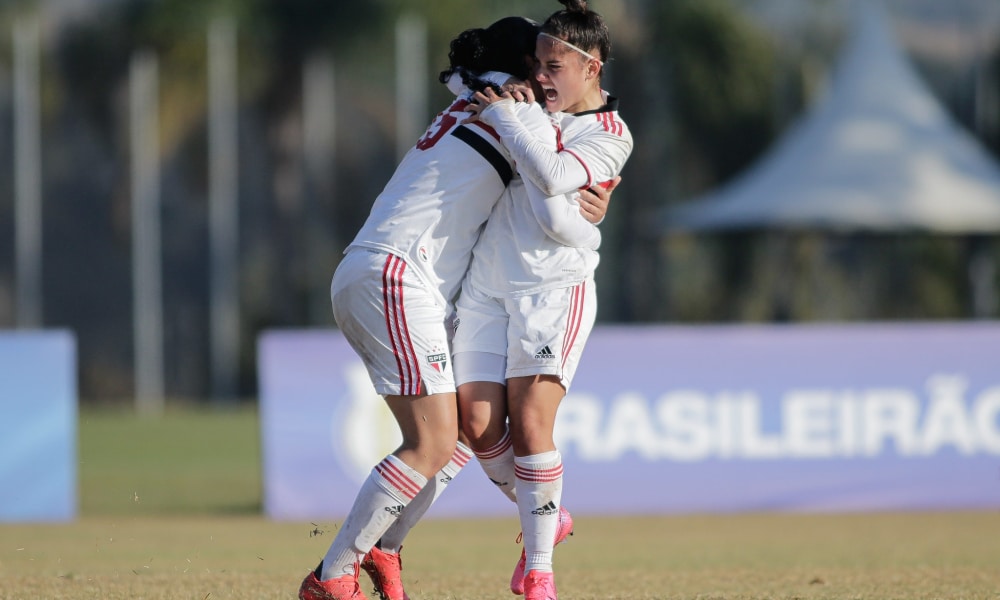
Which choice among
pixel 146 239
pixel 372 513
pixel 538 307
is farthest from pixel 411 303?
pixel 146 239

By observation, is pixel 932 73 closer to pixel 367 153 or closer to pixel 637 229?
pixel 637 229

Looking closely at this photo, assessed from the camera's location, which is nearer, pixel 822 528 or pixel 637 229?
pixel 822 528

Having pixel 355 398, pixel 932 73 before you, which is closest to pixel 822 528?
pixel 355 398

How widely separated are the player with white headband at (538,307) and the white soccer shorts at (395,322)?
28 centimetres

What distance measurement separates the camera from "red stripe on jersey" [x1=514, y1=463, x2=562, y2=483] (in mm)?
6375

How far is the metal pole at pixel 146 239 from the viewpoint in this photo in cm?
3253

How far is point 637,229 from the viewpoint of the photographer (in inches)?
1387

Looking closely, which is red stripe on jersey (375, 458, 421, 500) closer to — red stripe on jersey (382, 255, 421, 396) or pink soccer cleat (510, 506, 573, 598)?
red stripe on jersey (382, 255, 421, 396)

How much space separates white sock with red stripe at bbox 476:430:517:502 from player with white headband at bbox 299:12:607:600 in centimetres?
34

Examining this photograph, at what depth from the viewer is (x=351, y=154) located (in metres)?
40.8

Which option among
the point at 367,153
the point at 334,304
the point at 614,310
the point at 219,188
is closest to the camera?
the point at 334,304

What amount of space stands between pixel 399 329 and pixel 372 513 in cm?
77

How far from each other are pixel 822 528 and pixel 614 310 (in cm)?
2414

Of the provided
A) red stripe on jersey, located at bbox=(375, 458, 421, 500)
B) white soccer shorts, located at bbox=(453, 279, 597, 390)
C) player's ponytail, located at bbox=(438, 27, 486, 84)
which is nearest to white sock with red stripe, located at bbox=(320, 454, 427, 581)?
red stripe on jersey, located at bbox=(375, 458, 421, 500)
